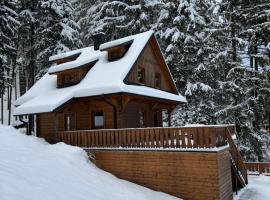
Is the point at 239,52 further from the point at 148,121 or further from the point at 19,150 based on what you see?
the point at 19,150

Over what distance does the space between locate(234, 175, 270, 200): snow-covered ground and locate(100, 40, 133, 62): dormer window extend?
36.5 ft

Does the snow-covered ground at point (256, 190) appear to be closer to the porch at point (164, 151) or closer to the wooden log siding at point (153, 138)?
the porch at point (164, 151)

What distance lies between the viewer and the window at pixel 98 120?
19594mm

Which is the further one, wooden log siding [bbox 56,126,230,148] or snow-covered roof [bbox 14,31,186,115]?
snow-covered roof [bbox 14,31,186,115]

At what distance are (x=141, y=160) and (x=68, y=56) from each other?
12816mm

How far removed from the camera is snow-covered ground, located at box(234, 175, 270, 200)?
15.3 meters

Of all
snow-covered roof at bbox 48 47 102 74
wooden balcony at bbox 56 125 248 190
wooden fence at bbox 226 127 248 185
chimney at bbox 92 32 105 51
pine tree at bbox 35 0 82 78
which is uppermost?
pine tree at bbox 35 0 82 78

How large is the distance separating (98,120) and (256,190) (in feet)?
33.9

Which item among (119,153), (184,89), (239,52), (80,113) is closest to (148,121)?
(80,113)

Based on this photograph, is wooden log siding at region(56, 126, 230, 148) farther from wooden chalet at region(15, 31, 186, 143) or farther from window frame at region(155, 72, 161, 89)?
window frame at region(155, 72, 161, 89)

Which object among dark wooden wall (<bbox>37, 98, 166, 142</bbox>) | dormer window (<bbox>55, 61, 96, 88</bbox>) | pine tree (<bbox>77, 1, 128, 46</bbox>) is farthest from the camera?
pine tree (<bbox>77, 1, 128, 46</bbox>)

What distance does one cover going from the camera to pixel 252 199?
15.0 meters

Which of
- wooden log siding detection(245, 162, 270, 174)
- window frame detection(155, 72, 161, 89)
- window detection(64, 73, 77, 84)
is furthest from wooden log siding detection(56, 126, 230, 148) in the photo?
wooden log siding detection(245, 162, 270, 174)

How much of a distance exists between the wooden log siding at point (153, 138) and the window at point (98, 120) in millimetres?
2887
